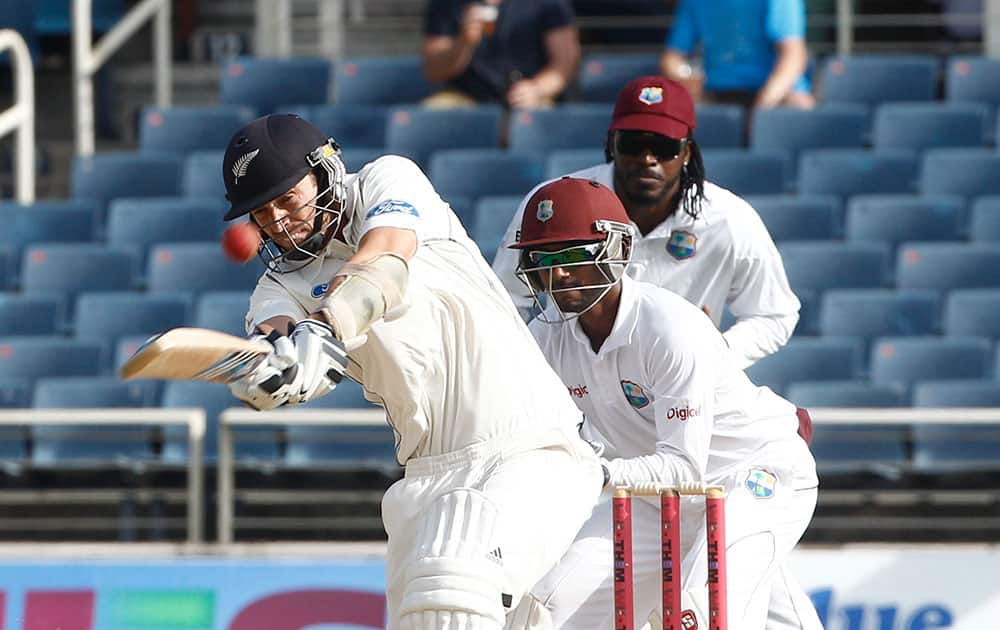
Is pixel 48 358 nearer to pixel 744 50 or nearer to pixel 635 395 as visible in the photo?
pixel 744 50

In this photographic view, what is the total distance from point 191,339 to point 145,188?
19.2 feet

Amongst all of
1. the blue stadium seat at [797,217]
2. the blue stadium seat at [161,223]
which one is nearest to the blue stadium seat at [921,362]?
the blue stadium seat at [797,217]

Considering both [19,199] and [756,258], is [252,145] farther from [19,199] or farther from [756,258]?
[19,199]

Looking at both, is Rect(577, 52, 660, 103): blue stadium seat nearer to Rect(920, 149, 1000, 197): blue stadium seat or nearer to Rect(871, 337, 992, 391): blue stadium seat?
Rect(920, 149, 1000, 197): blue stadium seat

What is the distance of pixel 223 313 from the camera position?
7363 mm

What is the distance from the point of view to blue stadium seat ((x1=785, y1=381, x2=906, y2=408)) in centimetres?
695

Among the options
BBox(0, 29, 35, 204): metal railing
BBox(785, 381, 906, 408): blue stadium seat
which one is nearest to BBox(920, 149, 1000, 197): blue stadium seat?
BBox(785, 381, 906, 408): blue stadium seat

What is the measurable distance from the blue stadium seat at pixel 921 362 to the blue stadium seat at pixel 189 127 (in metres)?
3.46

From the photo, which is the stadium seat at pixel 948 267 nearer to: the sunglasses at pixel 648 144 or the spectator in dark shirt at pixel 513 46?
the spectator in dark shirt at pixel 513 46

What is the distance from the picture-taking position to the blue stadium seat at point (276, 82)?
8.91 m

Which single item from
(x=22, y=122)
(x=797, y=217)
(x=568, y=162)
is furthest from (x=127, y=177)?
(x=797, y=217)

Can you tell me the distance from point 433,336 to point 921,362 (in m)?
4.16

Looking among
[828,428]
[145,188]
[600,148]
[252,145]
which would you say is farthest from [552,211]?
[145,188]

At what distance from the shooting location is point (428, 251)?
3.61m
